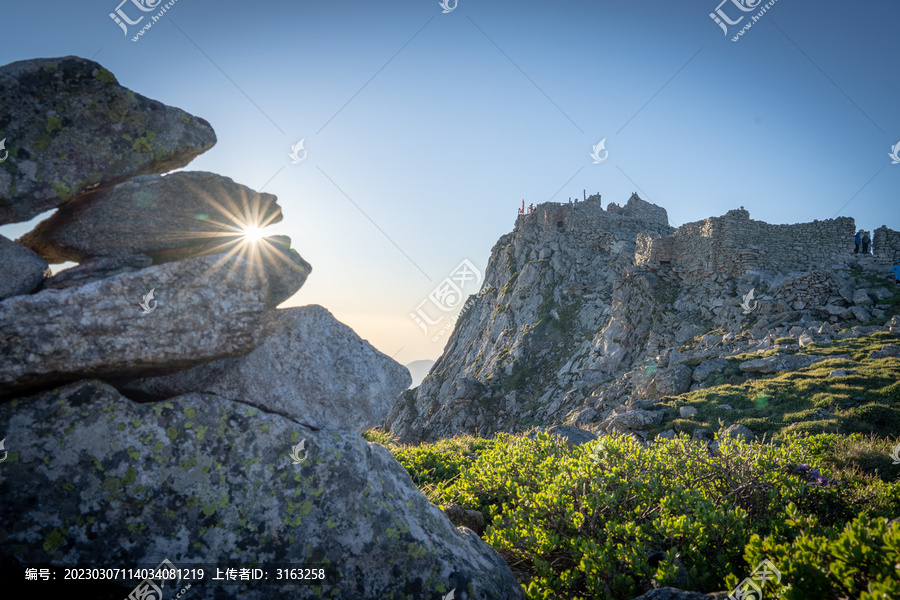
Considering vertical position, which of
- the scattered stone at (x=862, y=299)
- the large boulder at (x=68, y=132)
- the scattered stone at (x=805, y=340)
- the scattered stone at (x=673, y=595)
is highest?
the scattered stone at (x=862, y=299)

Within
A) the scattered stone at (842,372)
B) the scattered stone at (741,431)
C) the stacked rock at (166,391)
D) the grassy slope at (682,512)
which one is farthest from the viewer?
the scattered stone at (842,372)

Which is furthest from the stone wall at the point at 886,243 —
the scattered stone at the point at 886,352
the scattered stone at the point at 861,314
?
the scattered stone at the point at 886,352

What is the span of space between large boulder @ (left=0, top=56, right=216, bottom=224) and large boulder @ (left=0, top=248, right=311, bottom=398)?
129cm

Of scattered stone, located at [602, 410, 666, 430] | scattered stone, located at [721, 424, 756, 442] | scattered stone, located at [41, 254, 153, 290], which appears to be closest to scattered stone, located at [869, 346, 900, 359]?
scattered stone, located at [721, 424, 756, 442]

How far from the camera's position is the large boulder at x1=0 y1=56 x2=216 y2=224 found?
15.9ft

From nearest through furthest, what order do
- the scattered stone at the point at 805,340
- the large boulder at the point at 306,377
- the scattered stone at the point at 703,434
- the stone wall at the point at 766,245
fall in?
the large boulder at the point at 306,377 → the scattered stone at the point at 703,434 → the scattered stone at the point at 805,340 → the stone wall at the point at 766,245

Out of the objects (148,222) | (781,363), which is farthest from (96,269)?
(781,363)

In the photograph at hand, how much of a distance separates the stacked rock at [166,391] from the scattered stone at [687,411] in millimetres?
11018

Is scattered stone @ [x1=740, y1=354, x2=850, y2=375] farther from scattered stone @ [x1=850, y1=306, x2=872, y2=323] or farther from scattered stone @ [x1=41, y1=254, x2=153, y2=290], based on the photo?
scattered stone @ [x1=41, y1=254, x2=153, y2=290]

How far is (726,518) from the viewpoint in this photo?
5.63 m

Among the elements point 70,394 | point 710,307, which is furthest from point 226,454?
point 710,307

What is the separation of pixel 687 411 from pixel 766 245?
58.6ft

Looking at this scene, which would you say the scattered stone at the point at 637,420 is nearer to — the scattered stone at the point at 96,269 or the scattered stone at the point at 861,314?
the scattered stone at the point at 861,314

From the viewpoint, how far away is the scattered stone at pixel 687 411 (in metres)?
14.2
